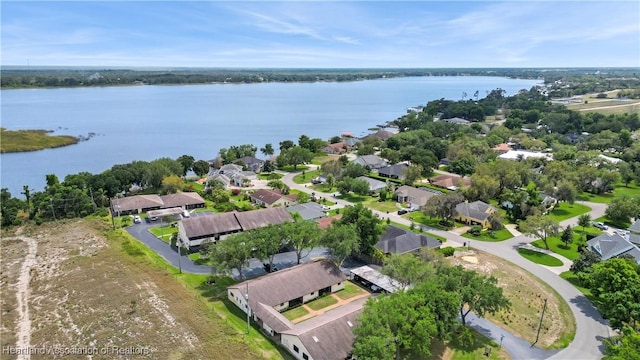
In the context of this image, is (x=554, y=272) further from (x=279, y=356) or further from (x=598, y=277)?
(x=279, y=356)

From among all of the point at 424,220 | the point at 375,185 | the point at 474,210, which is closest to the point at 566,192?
the point at 474,210

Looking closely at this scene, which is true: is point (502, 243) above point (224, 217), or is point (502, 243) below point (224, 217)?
below

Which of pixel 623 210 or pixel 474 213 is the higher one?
pixel 623 210

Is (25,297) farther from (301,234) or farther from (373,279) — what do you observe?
(373,279)

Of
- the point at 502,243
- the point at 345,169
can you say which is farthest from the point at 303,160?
the point at 502,243

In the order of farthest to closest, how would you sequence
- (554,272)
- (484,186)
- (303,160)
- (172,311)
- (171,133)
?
(171,133), (303,160), (484,186), (554,272), (172,311)

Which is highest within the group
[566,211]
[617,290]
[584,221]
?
[617,290]
